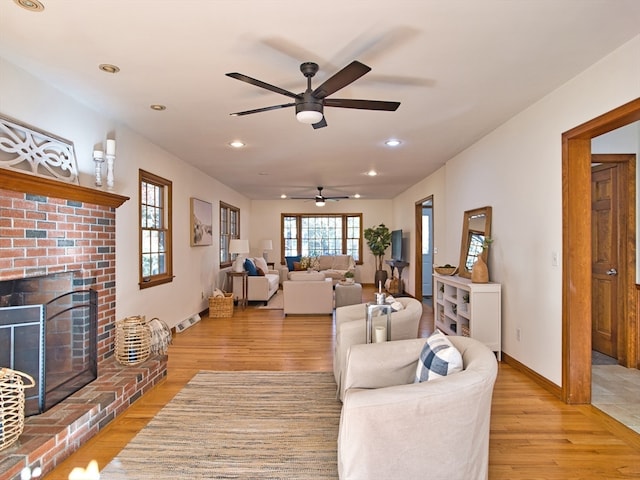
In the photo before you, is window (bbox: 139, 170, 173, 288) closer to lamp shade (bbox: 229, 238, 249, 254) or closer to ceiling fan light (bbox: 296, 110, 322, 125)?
lamp shade (bbox: 229, 238, 249, 254)

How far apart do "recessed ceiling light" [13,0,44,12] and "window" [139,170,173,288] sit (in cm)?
251

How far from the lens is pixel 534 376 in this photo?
3.48m

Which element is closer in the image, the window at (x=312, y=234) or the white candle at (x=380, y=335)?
the white candle at (x=380, y=335)

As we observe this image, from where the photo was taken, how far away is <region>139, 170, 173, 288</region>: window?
4.55m

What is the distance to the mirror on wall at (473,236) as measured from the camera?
176 inches

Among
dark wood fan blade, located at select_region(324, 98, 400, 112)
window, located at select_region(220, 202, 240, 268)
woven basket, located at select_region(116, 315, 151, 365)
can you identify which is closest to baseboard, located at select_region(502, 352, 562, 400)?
dark wood fan blade, located at select_region(324, 98, 400, 112)

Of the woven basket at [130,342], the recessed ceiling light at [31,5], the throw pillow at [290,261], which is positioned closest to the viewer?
the recessed ceiling light at [31,5]

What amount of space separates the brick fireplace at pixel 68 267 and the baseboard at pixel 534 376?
338 centimetres

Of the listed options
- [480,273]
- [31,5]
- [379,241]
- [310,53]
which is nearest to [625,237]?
[480,273]

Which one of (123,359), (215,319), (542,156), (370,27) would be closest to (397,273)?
(215,319)

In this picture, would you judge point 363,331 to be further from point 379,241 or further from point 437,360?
point 379,241

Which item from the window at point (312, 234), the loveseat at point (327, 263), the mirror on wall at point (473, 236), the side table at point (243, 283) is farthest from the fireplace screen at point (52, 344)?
the window at point (312, 234)

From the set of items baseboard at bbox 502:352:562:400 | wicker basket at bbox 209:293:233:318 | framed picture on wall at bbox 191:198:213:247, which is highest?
framed picture on wall at bbox 191:198:213:247

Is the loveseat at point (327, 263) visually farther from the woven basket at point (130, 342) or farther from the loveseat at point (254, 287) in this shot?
the woven basket at point (130, 342)
